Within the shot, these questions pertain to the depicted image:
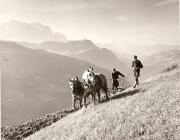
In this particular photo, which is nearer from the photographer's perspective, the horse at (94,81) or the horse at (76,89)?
the horse at (94,81)

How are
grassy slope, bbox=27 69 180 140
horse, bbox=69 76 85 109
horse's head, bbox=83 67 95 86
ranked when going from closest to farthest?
1. grassy slope, bbox=27 69 180 140
2. horse's head, bbox=83 67 95 86
3. horse, bbox=69 76 85 109

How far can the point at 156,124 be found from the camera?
1293 centimetres

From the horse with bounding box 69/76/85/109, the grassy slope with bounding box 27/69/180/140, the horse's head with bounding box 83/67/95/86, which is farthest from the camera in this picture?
the horse with bounding box 69/76/85/109

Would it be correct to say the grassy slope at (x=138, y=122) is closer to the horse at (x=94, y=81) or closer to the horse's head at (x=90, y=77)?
the horse at (x=94, y=81)

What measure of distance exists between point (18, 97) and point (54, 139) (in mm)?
180363

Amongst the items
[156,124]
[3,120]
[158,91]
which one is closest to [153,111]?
[156,124]

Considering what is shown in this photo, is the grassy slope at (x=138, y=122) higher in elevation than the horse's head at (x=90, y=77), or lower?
lower

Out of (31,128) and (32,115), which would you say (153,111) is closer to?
(31,128)

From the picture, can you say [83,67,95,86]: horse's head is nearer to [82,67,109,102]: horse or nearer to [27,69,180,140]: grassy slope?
[82,67,109,102]: horse

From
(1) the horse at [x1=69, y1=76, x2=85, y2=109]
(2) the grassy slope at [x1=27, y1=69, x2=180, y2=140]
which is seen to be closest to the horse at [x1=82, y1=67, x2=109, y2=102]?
(1) the horse at [x1=69, y1=76, x2=85, y2=109]

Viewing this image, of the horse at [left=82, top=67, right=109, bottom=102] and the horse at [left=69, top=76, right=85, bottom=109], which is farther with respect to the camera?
the horse at [left=69, top=76, right=85, bottom=109]

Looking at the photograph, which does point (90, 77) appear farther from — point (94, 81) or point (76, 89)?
point (76, 89)

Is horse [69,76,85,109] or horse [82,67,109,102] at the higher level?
horse [82,67,109,102]

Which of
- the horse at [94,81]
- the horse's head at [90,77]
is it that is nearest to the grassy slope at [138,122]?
the horse at [94,81]
